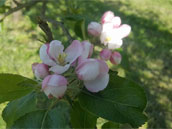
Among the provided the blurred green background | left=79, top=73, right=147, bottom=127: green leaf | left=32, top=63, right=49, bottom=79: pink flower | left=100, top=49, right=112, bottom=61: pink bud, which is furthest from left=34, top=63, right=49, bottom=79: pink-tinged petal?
the blurred green background

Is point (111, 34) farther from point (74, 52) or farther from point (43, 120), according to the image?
point (43, 120)

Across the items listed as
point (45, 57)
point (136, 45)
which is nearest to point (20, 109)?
point (45, 57)

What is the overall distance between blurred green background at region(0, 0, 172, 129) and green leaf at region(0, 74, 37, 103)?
130cm

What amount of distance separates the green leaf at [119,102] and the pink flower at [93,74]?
31mm

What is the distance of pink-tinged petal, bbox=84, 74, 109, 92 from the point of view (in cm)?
69

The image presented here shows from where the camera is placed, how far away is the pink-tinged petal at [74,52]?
0.71 m

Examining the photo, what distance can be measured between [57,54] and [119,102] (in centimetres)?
22

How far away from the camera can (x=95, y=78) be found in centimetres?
68

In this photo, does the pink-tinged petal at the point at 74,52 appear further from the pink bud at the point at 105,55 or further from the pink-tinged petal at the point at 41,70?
the pink bud at the point at 105,55

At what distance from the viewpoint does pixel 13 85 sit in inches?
28.0

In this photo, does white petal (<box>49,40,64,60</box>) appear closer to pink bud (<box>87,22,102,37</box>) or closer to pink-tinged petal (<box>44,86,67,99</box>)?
pink-tinged petal (<box>44,86,67,99</box>)

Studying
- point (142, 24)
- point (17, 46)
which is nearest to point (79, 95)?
point (17, 46)

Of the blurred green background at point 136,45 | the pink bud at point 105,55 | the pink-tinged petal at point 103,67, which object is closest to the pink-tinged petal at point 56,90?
the pink-tinged petal at point 103,67

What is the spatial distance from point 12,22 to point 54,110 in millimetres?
3170
